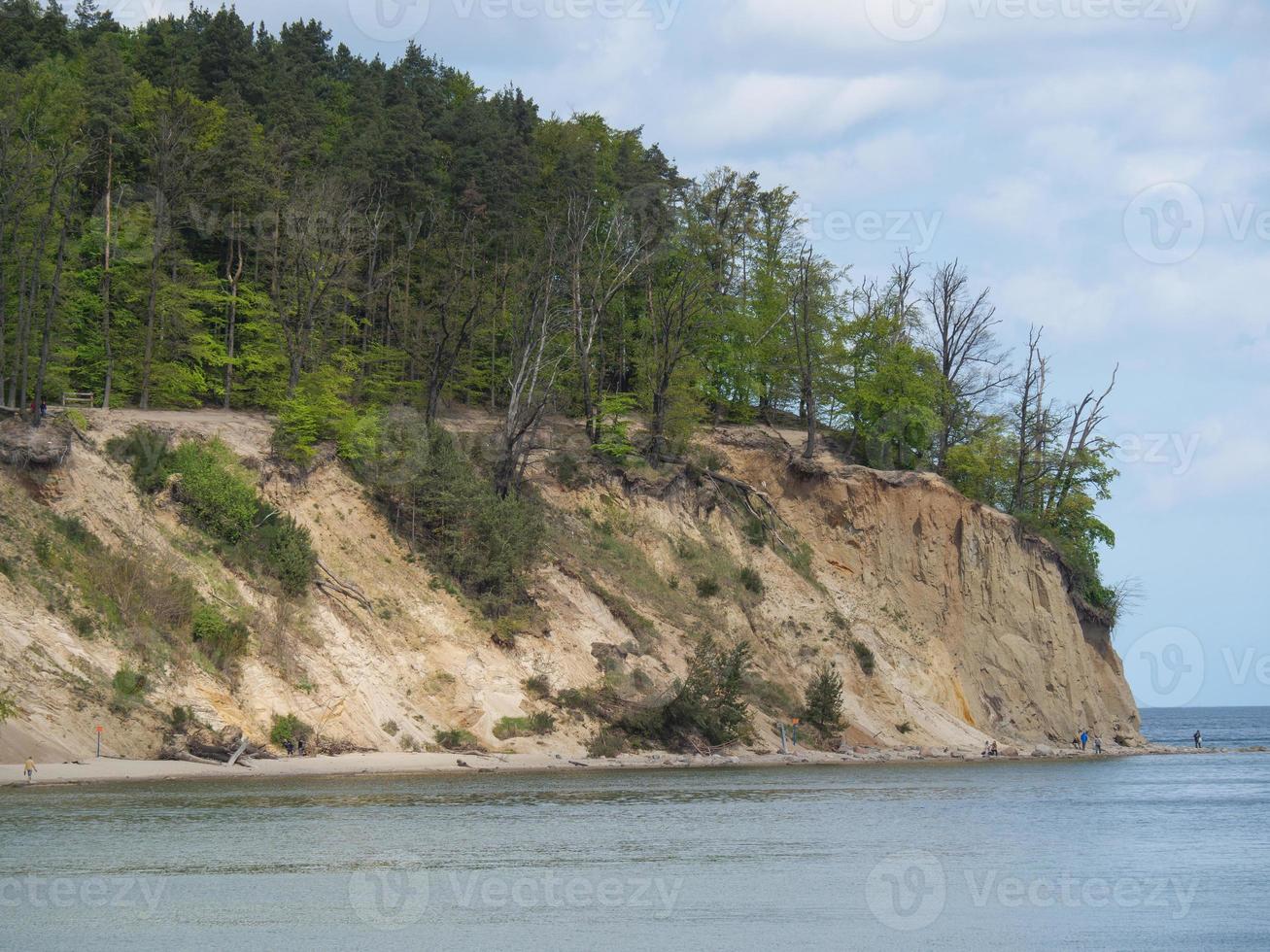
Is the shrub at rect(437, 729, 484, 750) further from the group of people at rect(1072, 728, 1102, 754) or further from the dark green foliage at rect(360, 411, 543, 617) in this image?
the group of people at rect(1072, 728, 1102, 754)

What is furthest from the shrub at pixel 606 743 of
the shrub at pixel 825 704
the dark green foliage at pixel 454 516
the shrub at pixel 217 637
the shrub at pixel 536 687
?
the shrub at pixel 217 637

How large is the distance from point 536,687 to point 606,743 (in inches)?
135

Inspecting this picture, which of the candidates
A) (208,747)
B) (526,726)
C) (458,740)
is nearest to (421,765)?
(458,740)

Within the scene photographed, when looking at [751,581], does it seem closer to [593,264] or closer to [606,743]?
[606,743]

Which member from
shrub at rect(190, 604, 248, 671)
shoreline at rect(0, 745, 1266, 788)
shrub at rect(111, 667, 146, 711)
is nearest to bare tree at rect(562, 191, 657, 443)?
shoreline at rect(0, 745, 1266, 788)

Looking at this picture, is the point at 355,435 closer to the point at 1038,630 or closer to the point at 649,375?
the point at 649,375

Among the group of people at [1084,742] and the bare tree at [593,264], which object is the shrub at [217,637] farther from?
the group of people at [1084,742]

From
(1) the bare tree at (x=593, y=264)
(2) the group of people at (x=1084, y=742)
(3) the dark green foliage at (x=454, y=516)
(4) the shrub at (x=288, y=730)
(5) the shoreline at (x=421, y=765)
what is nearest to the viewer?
(5) the shoreline at (x=421, y=765)

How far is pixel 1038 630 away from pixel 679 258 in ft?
92.6

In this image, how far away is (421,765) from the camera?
4616 centimetres

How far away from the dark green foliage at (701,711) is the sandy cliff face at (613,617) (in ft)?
4.67

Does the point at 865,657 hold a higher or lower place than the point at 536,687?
higher

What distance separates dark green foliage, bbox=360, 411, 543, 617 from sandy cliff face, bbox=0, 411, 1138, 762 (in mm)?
1157

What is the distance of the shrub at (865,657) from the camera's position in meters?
64.9
